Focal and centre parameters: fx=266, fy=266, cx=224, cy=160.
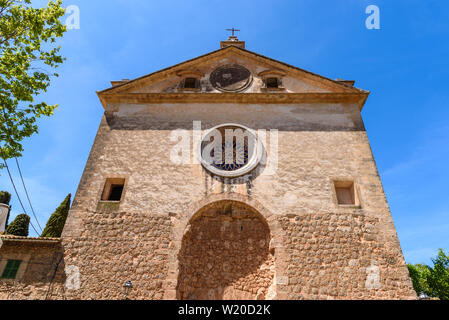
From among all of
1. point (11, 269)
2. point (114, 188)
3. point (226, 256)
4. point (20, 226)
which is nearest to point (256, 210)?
point (226, 256)

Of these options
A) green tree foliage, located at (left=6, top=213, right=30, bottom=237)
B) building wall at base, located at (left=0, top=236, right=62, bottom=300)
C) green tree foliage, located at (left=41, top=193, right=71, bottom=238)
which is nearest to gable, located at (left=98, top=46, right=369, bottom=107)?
building wall at base, located at (left=0, top=236, right=62, bottom=300)

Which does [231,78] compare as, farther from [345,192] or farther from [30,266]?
[30,266]

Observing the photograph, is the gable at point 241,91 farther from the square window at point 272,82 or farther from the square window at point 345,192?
the square window at point 345,192

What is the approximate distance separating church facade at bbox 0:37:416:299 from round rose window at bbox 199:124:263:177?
0.05 meters

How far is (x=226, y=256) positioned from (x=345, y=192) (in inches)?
169

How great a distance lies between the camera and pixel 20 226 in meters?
13.5

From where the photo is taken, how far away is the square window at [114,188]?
8.52 meters

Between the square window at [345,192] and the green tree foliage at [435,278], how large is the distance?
72.5ft

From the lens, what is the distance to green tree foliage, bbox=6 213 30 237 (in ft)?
43.8

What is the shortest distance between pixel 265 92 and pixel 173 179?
194 inches

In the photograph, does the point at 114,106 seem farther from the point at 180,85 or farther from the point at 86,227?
the point at 86,227

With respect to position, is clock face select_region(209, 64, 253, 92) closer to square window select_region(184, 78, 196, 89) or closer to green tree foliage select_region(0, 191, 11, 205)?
square window select_region(184, 78, 196, 89)

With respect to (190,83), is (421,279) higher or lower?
lower
